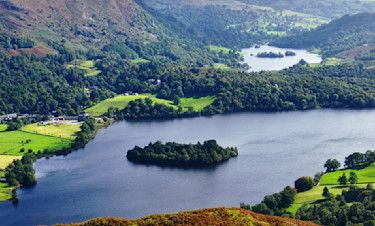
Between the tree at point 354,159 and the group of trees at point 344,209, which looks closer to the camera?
the group of trees at point 344,209

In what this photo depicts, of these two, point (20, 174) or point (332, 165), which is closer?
point (332, 165)

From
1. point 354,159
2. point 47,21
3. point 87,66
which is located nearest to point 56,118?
point 87,66

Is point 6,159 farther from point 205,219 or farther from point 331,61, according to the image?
point 331,61

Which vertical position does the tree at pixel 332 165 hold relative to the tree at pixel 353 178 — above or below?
above

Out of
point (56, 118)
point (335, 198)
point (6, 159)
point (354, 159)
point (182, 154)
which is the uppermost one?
point (56, 118)

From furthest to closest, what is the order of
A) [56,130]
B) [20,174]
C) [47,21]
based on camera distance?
[47,21]
[56,130]
[20,174]

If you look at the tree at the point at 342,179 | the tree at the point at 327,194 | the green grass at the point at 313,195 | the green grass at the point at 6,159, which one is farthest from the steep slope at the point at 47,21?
the tree at the point at 327,194

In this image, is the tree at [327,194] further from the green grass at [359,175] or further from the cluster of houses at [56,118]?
the cluster of houses at [56,118]

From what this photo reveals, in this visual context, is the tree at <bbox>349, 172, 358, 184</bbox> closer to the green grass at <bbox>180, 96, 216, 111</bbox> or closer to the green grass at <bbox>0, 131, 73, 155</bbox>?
the green grass at <bbox>0, 131, 73, 155</bbox>
